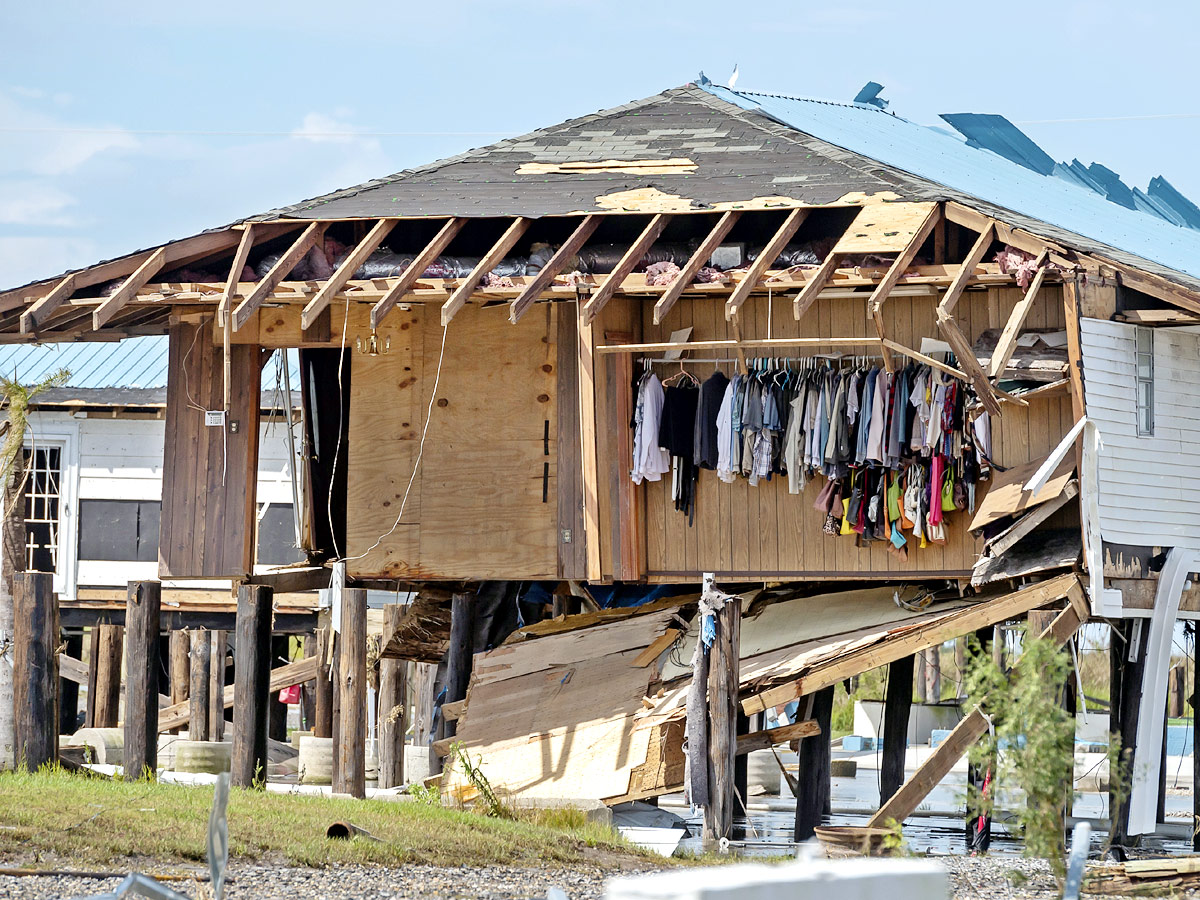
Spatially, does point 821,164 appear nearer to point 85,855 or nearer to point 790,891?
point 85,855

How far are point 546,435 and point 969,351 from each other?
15.1 feet

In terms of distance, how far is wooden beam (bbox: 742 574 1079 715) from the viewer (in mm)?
14078

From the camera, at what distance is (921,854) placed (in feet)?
44.0

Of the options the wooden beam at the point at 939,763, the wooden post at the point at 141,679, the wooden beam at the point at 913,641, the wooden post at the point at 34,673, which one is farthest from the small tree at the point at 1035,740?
the wooden post at the point at 141,679

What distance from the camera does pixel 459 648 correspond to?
18.9 metres

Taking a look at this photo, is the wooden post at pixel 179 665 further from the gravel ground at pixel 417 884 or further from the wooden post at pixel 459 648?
the gravel ground at pixel 417 884

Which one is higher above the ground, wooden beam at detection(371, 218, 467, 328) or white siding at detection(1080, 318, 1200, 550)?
wooden beam at detection(371, 218, 467, 328)

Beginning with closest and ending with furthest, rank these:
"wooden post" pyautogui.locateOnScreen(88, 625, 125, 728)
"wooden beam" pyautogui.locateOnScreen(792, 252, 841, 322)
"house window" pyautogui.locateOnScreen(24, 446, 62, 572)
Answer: "wooden beam" pyautogui.locateOnScreen(792, 252, 841, 322) → "wooden post" pyautogui.locateOnScreen(88, 625, 125, 728) → "house window" pyautogui.locateOnScreen(24, 446, 62, 572)

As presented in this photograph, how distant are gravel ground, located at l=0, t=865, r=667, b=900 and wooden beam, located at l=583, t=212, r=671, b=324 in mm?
5248

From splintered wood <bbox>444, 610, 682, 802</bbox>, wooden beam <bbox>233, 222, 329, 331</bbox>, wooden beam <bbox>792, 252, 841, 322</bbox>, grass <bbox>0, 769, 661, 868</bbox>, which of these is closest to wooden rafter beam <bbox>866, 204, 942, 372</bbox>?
wooden beam <bbox>792, 252, 841, 322</bbox>

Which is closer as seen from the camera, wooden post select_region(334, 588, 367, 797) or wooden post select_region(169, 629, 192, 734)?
wooden post select_region(334, 588, 367, 797)

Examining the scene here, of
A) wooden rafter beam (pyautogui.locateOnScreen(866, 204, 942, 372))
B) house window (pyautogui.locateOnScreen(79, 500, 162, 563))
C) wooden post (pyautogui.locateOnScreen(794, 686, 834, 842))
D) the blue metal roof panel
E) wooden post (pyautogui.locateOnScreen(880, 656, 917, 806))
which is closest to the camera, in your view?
wooden rafter beam (pyautogui.locateOnScreen(866, 204, 942, 372))

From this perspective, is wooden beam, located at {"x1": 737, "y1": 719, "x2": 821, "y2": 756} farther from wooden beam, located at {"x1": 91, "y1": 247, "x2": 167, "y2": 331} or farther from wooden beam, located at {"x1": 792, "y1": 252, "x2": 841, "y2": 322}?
wooden beam, located at {"x1": 91, "y1": 247, "x2": 167, "y2": 331}

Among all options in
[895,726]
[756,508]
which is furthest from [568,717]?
[895,726]
